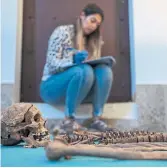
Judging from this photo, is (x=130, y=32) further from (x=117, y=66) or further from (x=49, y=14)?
(x=49, y=14)

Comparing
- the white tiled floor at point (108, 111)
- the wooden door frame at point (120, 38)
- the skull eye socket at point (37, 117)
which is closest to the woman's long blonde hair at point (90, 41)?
the wooden door frame at point (120, 38)

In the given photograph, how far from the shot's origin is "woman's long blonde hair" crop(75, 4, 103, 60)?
229cm

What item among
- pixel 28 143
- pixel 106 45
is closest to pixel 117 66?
pixel 106 45

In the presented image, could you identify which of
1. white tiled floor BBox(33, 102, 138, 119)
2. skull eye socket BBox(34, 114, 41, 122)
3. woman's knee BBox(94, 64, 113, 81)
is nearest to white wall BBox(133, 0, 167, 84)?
white tiled floor BBox(33, 102, 138, 119)

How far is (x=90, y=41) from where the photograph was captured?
2334 mm

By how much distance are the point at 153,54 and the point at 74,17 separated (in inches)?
29.2

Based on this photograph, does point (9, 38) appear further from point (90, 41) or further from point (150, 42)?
point (150, 42)

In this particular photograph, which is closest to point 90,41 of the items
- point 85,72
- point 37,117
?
point 85,72

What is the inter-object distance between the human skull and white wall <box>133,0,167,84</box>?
138 cm

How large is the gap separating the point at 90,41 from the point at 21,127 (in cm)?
138

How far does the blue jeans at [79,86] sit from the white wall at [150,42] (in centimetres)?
41

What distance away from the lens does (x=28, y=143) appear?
42.2 inches

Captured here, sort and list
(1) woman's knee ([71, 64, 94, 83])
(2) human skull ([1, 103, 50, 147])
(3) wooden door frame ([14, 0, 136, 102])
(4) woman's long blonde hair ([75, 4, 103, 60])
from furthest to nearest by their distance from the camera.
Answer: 1. (3) wooden door frame ([14, 0, 136, 102])
2. (4) woman's long blonde hair ([75, 4, 103, 60])
3. (1) woman's knee ([71, 64, 94, 83])
4. (2) human skull ([1, 103, 50, 147])

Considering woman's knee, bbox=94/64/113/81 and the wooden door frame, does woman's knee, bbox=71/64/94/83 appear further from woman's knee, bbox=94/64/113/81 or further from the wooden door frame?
the wooden door frame
